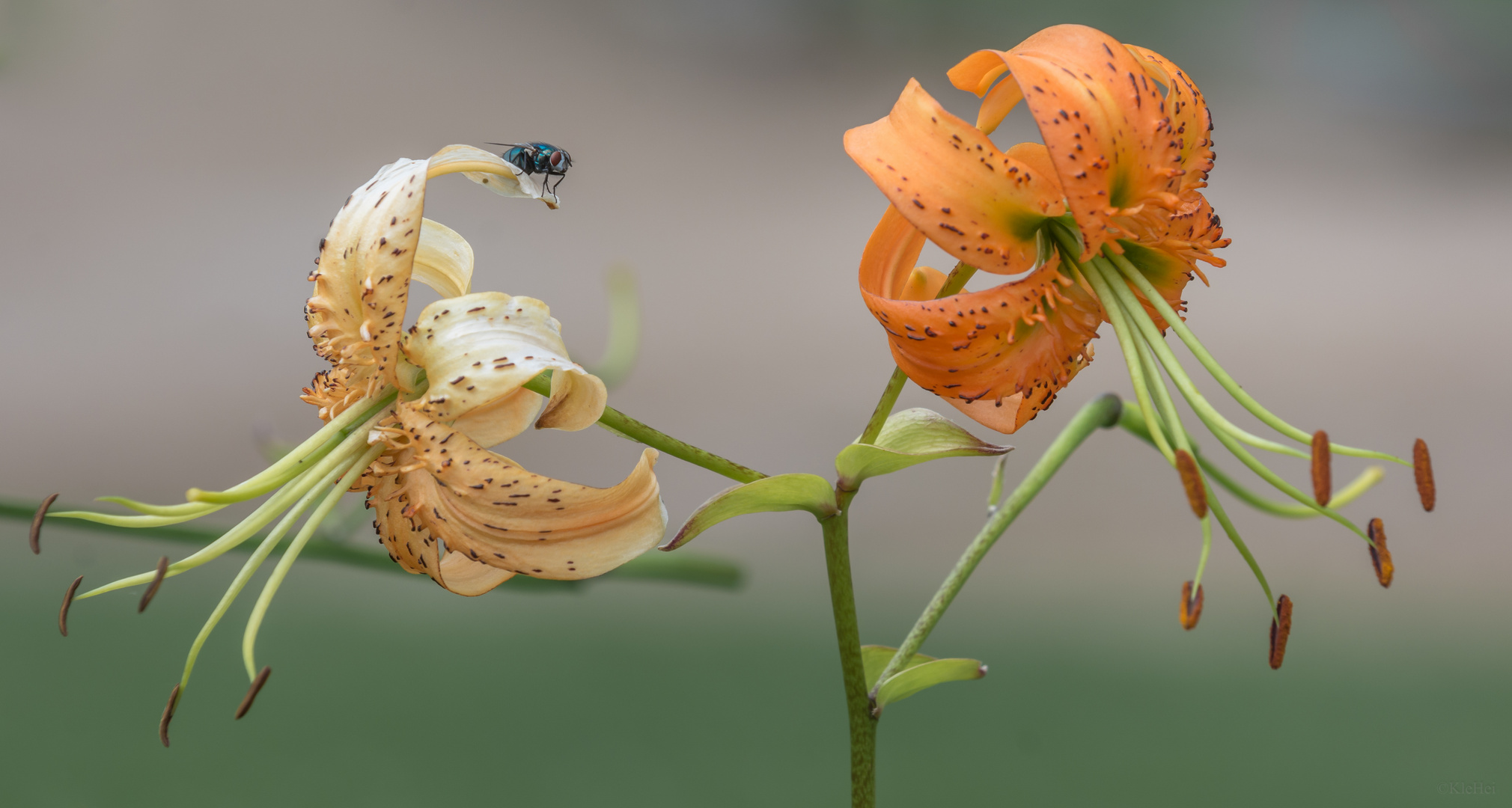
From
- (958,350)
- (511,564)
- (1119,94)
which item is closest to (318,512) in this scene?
(511,564)

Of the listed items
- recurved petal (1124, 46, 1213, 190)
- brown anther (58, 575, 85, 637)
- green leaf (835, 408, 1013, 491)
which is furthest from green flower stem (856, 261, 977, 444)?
brown anther (58, 575, 85, 637)

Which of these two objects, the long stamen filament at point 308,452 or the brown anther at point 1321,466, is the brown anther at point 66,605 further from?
the brown anther at point 1321,466

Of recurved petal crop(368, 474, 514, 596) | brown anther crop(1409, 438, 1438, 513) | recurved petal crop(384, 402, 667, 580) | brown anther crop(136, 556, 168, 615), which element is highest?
brown anther crop(1409, 438, 1438, 513)

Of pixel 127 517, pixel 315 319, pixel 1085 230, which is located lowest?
pixel 127 517

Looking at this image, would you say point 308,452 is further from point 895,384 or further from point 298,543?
point 895,384

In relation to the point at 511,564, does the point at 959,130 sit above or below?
above

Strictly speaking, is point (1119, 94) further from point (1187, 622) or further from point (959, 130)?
point (1187, 622)

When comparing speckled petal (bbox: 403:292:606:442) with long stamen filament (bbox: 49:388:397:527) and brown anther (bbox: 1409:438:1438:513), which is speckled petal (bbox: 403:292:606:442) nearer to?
long stamen filament (bbox: 49:388:397:527)

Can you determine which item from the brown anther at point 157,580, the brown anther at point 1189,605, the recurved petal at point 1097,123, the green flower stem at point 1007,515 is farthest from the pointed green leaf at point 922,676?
the brown anther at point 157,580
